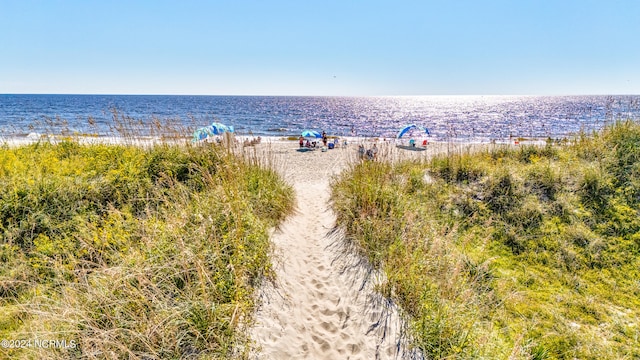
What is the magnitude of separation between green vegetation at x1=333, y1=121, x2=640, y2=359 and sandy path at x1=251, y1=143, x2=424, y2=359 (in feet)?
1.08

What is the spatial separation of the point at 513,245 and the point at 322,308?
4.06 meters

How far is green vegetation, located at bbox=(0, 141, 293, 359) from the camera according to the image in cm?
260

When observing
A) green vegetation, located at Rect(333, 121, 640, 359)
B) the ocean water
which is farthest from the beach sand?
the ocean water

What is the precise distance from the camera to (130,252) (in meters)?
3.57

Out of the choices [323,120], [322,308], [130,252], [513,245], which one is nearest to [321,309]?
[322,308]

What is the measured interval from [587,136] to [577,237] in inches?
210

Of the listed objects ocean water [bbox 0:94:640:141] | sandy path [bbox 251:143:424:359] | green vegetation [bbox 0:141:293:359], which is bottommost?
sandy path [bbox 251:143:424:359]

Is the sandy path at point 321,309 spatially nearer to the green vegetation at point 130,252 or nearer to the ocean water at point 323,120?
the green vegetation at point 130,252

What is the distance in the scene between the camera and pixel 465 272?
4.44 meters

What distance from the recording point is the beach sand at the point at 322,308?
3.20 metres

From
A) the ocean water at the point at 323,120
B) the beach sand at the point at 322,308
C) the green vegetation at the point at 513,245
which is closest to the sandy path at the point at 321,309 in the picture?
the beach sand at the point at 322,308

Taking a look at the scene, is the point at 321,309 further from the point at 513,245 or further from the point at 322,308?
the point at 513,245

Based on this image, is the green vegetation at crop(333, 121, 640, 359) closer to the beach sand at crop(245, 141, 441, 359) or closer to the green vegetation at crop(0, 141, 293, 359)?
the beach sand at crop(245, 141, 441, 359)

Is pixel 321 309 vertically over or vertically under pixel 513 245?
under
